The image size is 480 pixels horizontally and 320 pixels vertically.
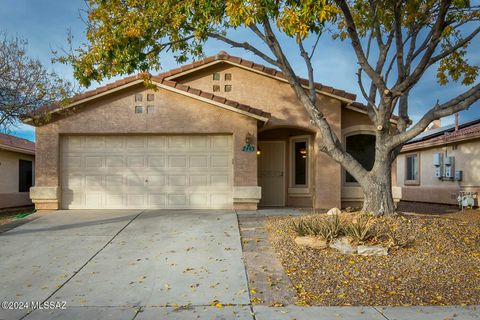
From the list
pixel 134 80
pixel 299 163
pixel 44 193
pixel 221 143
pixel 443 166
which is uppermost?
pixel 134 80

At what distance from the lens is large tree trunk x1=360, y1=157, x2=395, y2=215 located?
8.46 m

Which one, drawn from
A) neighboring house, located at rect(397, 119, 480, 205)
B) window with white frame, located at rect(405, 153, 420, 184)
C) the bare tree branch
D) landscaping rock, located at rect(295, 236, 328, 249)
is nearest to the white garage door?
landscaping rock, located at rect(295, 236, 328, 249)

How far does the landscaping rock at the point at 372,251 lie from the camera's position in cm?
668

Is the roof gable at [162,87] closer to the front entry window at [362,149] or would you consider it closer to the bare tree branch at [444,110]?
the front entry window at [362,149]

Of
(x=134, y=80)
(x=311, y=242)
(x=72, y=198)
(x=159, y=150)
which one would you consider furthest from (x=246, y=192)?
(x=72, y=198)

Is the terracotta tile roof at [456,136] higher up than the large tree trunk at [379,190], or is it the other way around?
the terracotta tile roof at [456,136]

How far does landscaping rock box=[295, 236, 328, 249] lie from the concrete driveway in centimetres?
116

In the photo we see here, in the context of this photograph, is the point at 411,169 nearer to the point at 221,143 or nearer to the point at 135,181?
the point at 221,143

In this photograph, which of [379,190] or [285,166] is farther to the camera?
[285,166]

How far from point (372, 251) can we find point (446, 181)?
11.5 metres

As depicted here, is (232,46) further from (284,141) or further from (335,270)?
(335,270)

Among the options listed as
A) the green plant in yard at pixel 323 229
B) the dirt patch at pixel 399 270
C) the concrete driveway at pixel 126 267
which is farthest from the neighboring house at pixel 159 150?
the dirt patch at pixel 399 270

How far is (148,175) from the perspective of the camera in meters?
11.5

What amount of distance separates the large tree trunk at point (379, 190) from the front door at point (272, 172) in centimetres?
457
